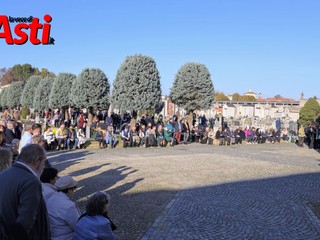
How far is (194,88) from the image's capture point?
91.4 feet

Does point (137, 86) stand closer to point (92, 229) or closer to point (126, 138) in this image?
point (126, 138)

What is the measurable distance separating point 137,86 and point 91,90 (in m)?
3.56

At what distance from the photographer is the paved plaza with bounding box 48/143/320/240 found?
7.04 m

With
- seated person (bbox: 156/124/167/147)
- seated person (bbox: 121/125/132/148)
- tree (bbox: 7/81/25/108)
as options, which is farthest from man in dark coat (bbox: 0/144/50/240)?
tree (bbox: 7/81/25/108)

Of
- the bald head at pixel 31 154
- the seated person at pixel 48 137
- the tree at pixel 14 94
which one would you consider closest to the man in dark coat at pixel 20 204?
the bald head at pixel 31 154

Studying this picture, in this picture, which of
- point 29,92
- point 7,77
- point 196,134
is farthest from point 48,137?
point 7,77

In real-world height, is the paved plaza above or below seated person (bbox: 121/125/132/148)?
below

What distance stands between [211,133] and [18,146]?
55.2 feet

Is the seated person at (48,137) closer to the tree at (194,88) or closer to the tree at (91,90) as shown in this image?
the tree at (91,90)

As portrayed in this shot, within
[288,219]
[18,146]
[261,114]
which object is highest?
[261,114]

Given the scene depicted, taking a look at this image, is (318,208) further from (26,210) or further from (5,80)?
(5,80)

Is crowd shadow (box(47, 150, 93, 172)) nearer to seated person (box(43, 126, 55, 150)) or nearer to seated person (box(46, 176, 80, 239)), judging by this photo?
seated person (box(43, 126, 55, 150))

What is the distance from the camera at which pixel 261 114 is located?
2136 inches

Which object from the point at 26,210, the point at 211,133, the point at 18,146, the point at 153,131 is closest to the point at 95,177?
the point at 18,146
